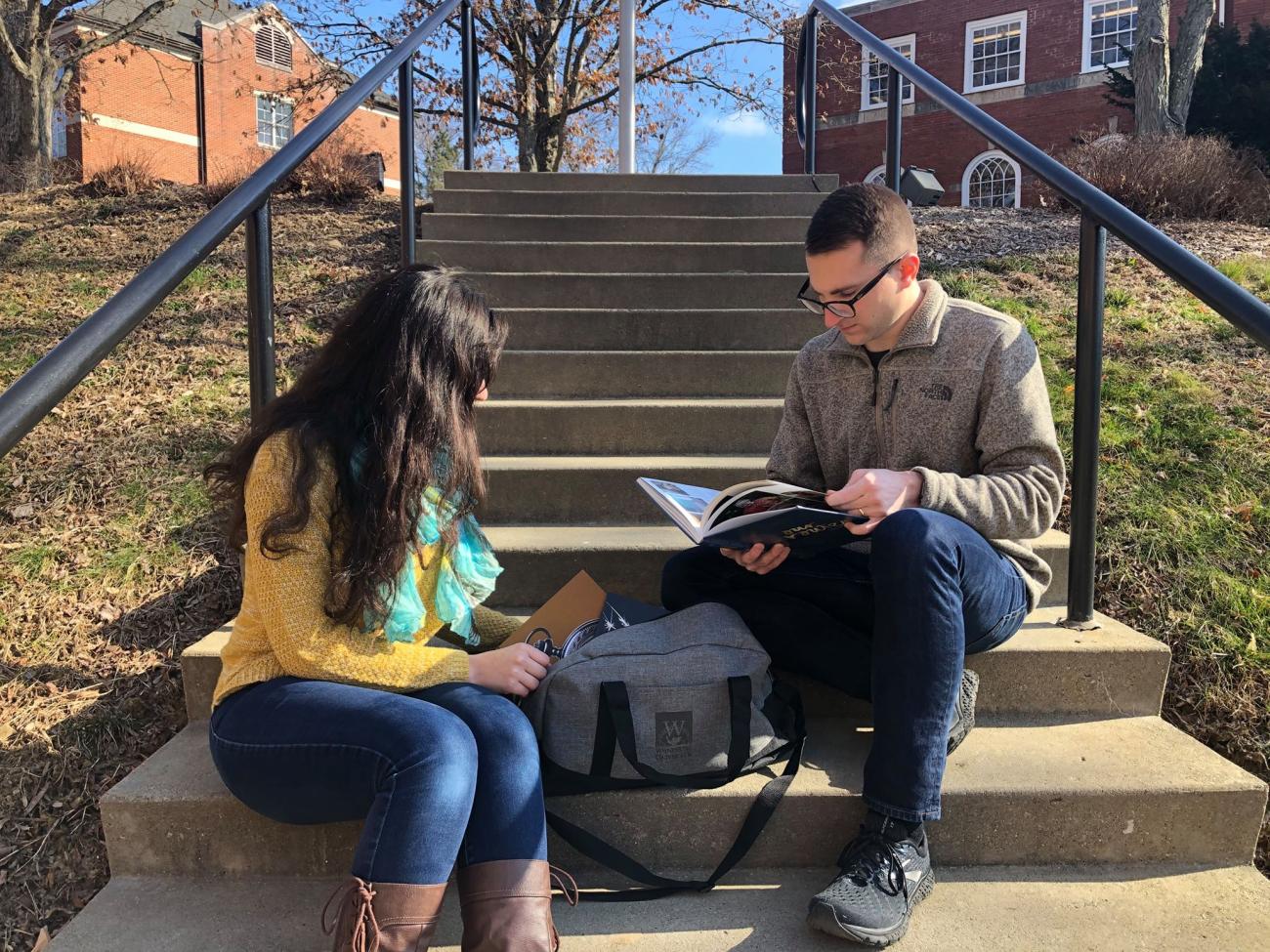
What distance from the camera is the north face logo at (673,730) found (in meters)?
1.77

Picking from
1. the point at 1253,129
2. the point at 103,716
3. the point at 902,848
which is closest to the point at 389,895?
the point at 902,848

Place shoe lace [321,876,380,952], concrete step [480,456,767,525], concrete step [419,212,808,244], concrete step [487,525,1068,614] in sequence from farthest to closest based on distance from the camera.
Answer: concrete step [419,212,808,244], concrete step [480,456,767,525], concrete step [487,525,1068,614], shoe lace [321,876,380,952]

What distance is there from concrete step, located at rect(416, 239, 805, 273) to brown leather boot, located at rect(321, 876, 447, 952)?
3285 millimetres

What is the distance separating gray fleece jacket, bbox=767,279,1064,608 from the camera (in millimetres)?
1837

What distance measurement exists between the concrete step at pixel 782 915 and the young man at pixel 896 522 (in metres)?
0.11

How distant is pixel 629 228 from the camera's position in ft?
14.9

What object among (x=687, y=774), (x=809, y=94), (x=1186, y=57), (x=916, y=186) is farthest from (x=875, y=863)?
(x=1186, y=57)

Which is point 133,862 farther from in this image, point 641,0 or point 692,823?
point 641,0

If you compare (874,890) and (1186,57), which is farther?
(1186,57)

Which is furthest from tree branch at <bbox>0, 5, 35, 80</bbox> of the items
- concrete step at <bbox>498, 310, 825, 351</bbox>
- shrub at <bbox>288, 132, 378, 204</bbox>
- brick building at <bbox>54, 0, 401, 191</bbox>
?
brick building at <bbox>54, 0, 401, 191</bbox>

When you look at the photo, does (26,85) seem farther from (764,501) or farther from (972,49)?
(972,49)

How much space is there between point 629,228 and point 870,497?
10.3ft

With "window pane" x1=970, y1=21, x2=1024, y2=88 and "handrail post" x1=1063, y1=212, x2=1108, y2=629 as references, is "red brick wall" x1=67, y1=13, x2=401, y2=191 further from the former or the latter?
"handrail post" x1=1063, y1=212, x2=1108, y2=629

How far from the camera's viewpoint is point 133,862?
1.79m
